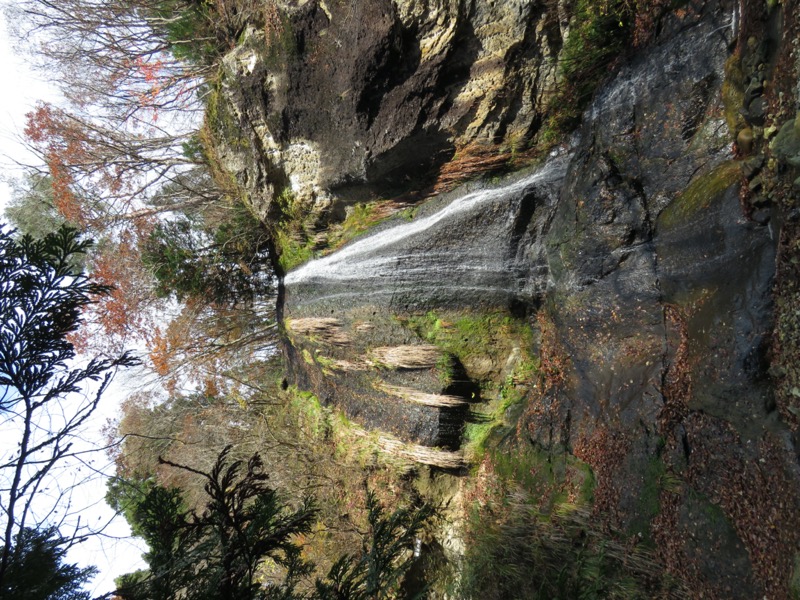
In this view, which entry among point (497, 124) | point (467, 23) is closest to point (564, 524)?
point (497, 124)

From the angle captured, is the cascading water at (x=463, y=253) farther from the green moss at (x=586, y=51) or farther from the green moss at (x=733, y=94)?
the green moss at (x=733, y=94)

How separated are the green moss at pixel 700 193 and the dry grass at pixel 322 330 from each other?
4.77 m

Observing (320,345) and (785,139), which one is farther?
(320,345)

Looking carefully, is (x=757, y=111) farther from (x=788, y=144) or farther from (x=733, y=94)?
(x=788, y=144)

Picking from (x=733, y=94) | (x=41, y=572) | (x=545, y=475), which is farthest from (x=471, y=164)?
(x=41, y=572)

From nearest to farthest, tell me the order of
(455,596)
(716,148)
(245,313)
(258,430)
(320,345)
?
(716,148) → (455,596) → (320,345) → (258,430) → (245,313)

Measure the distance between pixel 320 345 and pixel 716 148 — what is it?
6187 millimetres

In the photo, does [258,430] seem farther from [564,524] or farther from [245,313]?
[564,524]

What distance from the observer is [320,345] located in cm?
852

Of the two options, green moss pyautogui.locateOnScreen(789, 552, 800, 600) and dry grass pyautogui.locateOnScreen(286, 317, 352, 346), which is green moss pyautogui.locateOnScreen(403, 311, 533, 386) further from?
green moss pyautogui.locateOnScreen(789, 552, 800, 600)

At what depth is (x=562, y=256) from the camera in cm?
546

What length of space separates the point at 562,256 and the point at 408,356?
2.53 metres

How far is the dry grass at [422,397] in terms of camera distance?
6.66 m

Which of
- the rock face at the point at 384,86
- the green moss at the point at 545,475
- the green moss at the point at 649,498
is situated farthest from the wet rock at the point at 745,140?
the green moss at the point at 545,475
